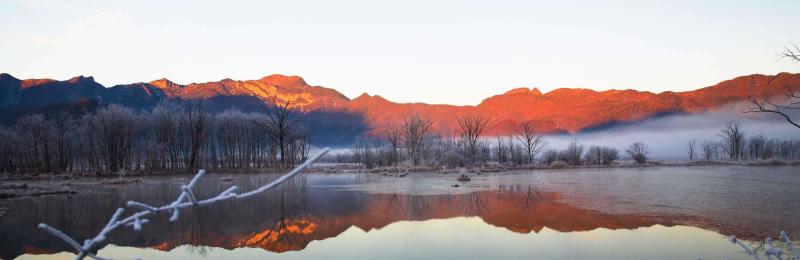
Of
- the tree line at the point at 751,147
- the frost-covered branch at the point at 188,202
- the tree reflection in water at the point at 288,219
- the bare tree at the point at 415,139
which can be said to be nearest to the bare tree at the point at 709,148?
the tree line at the point at 751,147

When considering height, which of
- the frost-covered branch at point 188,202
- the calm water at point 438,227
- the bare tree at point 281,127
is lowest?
the calm water at point 438,227

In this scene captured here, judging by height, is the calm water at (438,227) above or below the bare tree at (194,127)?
below

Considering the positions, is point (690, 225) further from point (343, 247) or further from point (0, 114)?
point (0, 114)

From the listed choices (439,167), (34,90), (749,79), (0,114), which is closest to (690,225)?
(439,167)

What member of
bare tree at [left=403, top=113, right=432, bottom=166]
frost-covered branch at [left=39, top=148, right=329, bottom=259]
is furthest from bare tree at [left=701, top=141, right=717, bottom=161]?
frost-covered branch at [left=39, top=148, right=329, bottom=259]

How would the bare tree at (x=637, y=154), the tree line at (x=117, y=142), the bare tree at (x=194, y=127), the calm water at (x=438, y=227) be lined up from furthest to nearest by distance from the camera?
the bare tree at (x=637, y=154) < the bare tree at (x=194, y=127) < the tree line at (x=117, y=142) < the calm water at (x=438, y=227)

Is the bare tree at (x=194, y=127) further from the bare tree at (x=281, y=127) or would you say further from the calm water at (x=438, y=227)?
the calm water at (x=438, y=227)

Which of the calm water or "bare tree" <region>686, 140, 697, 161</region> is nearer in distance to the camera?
the calm water

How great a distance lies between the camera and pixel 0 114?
141500 mm

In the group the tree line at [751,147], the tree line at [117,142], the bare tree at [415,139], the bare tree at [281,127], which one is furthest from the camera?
the tree line at [751,147]

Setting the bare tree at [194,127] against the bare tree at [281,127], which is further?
the bare tree at [194,127]

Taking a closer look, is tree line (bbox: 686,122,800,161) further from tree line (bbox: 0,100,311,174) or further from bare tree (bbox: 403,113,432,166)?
tree line (bbox: 0,100,311,174)

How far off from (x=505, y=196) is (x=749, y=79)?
215867 mm

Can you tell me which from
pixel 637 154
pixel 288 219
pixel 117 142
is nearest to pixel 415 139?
pixel 637 154
